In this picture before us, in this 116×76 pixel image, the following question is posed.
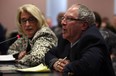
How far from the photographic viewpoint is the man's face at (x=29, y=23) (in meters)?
3.23

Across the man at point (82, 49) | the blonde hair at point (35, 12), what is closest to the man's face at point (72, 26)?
the man at point (82, 49)

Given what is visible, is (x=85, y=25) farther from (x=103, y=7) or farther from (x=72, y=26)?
(x=103, y=7)

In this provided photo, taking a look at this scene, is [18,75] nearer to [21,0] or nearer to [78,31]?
[78,31]

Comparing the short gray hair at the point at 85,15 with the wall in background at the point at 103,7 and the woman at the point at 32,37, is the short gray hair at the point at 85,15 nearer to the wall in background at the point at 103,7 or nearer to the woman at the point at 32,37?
the woman at the point at 32,37

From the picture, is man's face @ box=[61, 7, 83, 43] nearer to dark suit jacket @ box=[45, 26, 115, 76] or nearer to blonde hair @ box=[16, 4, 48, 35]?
dark suit jacket @ box=[45, 26, 115, 76]

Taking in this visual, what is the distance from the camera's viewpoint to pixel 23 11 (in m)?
3.24

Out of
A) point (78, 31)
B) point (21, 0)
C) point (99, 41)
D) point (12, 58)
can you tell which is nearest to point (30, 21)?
point (12, 58)

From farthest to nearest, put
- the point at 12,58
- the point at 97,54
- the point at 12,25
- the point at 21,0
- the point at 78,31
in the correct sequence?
1. the point at 12,25
2. the point at 21,0
3. the point at 12,58
4. the point at 78,31
5. the point at 97,54

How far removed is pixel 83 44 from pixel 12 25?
20.9 ft

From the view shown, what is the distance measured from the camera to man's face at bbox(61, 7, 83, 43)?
2457 millimetres

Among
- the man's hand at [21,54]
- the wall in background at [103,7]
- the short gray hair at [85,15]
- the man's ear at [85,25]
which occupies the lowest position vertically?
the wall in background at [103,7]

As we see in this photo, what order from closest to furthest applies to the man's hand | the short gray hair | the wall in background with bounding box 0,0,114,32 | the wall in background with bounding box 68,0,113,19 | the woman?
the short gray hair, the woman, the man's hand, the wall in background with bounding box 0,0,114,32, the wall in background with bounding box 68,0,113,19

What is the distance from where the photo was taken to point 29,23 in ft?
10.7

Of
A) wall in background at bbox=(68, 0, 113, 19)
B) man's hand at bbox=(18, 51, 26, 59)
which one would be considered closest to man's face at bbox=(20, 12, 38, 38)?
man's hand at bbox=(18, 51, 26, 59)
